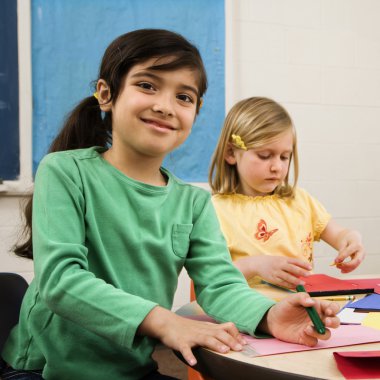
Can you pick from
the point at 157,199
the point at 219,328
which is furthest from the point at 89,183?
the point at 219,328

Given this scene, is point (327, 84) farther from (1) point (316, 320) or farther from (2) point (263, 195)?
(1) point (316, 320)

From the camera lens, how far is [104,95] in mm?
1014

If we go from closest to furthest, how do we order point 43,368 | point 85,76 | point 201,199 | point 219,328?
point 219,328, point 43,368, point 201,199, point 85,76

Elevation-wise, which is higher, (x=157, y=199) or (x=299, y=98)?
(x=299, y=98)

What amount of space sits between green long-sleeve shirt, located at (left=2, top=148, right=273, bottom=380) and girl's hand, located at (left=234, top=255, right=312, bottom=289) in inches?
7.8

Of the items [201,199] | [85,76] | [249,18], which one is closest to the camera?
[201,199]

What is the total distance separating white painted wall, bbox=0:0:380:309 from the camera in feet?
8.39

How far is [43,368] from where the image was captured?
2.94 ft

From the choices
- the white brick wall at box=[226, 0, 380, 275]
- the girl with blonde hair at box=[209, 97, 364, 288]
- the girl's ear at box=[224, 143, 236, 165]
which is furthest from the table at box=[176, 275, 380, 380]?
the white brick wall at box=[226, 0, 380, 275]

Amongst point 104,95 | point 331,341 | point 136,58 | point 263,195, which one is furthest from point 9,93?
point 331,341

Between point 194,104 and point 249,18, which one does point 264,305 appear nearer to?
point 194,104

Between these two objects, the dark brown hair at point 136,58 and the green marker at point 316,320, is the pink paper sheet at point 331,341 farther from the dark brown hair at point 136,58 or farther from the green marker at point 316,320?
the dark brown hair at point 136,58

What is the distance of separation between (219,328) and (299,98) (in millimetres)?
2109

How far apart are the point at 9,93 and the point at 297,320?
1794 millimetres
